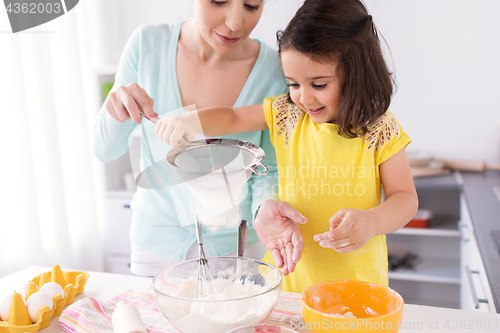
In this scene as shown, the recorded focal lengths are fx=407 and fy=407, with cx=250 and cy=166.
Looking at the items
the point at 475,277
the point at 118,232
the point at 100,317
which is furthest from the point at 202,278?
the point at 118,232

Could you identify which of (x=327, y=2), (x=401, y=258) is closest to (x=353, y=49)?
(x=327, y=2)

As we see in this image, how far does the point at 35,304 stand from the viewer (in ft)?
2.50

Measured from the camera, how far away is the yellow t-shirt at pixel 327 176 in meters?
1.00

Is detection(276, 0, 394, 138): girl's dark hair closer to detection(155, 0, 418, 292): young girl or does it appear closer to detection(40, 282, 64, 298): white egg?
detection(155, 0, 418, 292): young girl

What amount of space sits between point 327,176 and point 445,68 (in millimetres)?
1536

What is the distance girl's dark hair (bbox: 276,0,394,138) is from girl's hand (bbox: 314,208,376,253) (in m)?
0.25

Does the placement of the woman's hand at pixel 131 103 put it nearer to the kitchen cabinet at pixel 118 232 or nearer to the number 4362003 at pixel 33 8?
the number 4362003 at pixel 33 8

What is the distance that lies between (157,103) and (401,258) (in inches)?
68.0

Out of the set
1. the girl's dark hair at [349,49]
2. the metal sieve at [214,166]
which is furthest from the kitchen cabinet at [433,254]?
the metal sieve at [214,166]

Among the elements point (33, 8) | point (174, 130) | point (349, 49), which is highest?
point (33, 8)

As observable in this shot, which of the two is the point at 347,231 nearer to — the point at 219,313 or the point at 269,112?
the point at 219,313

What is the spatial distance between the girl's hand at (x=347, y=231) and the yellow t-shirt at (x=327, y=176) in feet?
0.64

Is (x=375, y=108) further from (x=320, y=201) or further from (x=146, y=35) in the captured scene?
(x=146, y=35)

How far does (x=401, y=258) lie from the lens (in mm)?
2273
